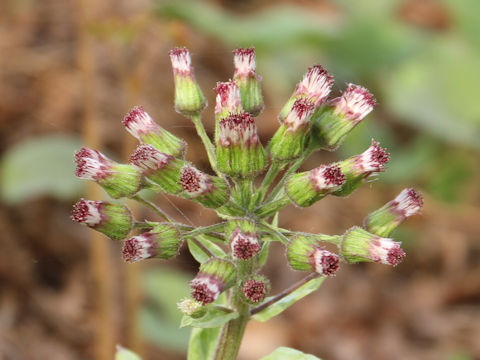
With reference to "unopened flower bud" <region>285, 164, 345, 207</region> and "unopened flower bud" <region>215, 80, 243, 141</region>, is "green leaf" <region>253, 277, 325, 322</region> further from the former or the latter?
"unopened flower bud" <region>215, 80, 243, 141</region>

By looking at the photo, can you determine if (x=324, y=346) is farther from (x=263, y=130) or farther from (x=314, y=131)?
(x=314, y=131)

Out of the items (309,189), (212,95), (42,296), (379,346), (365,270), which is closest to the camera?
(309,189)

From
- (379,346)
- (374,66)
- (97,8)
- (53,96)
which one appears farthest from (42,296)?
(374,66)

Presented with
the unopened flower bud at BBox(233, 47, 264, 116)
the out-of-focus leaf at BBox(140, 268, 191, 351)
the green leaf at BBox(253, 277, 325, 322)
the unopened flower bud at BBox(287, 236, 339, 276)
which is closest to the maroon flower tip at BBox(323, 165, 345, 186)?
the unopened flower bud at BBox(287, 236, 339, 276)

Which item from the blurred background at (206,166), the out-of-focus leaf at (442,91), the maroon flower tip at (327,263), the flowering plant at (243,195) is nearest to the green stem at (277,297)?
the flowering plant at (243,195)

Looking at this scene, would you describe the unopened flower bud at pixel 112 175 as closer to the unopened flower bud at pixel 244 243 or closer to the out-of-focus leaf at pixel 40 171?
the unopened flower bud at pixel 244 243
